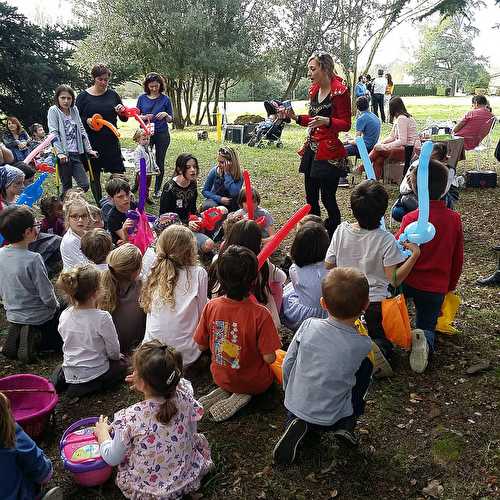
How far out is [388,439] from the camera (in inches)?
103

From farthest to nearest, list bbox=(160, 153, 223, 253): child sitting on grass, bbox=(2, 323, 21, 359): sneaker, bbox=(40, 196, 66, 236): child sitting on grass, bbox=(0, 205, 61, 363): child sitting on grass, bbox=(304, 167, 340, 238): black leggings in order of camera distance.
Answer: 1. bbox=(160, 153, 223, 253): child sitting on grass
2. bbox=(40, 196, 66, 236): child sitting on grass
3. bbox=(304, 167, 340, 238): black leggings
4. bbox=(2, 323, 21, 359): sneaker
5. bbox=(0, 205, 61, 363): child sitting on grass

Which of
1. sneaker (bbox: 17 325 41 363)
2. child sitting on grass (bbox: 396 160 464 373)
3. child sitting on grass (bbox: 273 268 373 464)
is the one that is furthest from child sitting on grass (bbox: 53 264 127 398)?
child sitting on grass (bbox: 396 160 464 373)

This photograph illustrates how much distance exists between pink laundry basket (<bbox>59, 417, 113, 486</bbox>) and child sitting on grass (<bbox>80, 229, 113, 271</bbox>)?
1414 mm

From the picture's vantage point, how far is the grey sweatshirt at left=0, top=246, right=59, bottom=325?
336cm

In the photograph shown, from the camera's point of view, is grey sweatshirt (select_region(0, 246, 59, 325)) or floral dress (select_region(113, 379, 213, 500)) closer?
floral dress (select_region(113, 379, 213, 500))

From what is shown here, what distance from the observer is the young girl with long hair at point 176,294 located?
3.03 metres

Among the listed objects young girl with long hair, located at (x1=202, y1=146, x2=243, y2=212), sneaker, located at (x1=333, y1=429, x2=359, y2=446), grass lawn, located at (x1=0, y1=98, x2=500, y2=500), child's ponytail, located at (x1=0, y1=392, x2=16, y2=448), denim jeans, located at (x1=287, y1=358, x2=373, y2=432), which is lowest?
grass lawn, located at (x1=0, y1=98, x2=500, y2=500)

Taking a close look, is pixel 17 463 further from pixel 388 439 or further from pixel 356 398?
pixel 388 439

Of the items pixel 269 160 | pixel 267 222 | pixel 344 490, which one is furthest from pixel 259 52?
pixel 344 490

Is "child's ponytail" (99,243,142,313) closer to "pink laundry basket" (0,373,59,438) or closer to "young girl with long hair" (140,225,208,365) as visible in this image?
"young girl with long hair" (140,225,208,365)

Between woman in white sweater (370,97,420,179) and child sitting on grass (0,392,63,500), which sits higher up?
woman in white sweater (370,97,420,179)

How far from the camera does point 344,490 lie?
7.57 feet

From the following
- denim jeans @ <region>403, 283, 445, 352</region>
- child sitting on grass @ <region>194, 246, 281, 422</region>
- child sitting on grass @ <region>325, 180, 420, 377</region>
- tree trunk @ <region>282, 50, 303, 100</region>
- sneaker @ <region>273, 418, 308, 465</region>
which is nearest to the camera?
sneaker @ <region>273, 418, 308, 465</region>

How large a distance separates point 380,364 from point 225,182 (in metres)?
3.08
